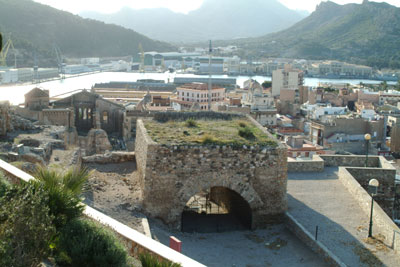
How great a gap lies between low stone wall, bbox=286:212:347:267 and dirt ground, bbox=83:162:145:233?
114 inches

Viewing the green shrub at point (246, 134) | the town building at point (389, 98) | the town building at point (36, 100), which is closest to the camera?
the green shrub at point (246, 134)

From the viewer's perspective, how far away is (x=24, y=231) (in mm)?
3844

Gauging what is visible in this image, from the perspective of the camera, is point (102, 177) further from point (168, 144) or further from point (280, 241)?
point (280, 241)

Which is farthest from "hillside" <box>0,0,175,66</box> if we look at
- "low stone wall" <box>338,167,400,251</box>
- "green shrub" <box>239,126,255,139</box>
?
"low stone wall" <box>338,167,400,251</box>

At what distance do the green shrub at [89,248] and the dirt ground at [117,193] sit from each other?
12.0ft

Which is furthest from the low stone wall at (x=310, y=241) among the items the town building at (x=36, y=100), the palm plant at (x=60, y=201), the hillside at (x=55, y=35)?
the hillside at (x=55, y=35)

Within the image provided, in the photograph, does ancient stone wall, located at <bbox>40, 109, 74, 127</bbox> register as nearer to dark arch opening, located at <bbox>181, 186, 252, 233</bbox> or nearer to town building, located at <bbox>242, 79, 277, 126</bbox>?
dark arch opening, located at <bbox>181, 186, 252, 233</bbox>

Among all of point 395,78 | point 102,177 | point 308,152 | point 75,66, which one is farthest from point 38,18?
point 102,177

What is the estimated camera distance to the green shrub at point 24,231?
3.72 meters

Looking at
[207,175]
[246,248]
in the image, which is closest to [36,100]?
[207,175]

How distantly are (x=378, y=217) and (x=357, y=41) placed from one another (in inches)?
6219

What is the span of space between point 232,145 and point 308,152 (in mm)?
18080

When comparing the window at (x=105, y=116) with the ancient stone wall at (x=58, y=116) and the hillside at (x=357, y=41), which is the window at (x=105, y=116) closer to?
the ancient stone wall at (x=58, y=116)

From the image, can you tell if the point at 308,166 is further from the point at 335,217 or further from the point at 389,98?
the point at 389,98
